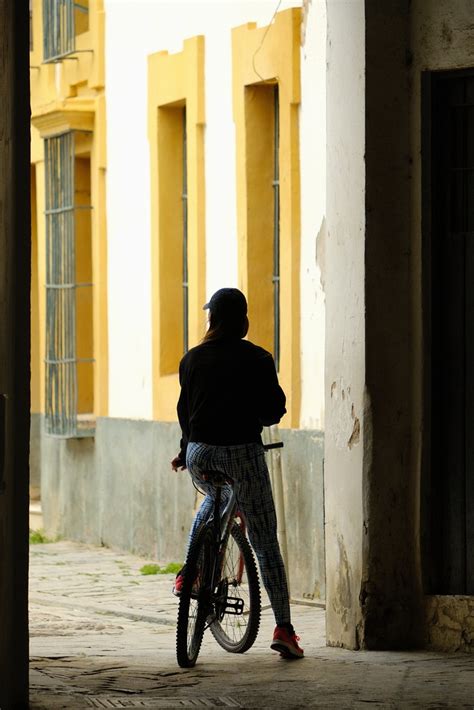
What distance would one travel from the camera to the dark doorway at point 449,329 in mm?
10023

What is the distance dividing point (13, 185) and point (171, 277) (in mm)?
9057

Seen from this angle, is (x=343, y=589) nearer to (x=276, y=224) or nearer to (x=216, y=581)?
(x=216, y=581)

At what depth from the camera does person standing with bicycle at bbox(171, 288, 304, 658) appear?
9.49 meters

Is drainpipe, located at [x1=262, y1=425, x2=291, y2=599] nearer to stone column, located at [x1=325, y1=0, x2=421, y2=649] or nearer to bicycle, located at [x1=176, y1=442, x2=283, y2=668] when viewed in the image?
stone column, located at [x1=325, y1=0, x2=421, y2=649]

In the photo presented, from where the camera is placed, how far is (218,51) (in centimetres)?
1566

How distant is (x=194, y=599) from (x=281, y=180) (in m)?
5.48

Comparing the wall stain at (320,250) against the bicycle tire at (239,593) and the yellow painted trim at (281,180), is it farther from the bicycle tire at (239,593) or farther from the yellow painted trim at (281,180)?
the bicycle tire at (239,593)

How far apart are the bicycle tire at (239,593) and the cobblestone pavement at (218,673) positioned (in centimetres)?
9

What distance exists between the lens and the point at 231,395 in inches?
374

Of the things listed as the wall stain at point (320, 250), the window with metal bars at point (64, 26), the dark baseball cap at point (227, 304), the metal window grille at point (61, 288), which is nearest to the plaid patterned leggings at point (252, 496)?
the dark baseball cap at point (227, 304)

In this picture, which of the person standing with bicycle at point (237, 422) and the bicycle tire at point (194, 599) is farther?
the person standing with bicycle at point (237, 422)

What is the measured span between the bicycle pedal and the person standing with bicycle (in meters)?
0.15

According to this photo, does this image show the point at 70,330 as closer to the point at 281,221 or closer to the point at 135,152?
the point at 135,152

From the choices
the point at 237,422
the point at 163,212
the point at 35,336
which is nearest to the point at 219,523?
the point at 237,422
